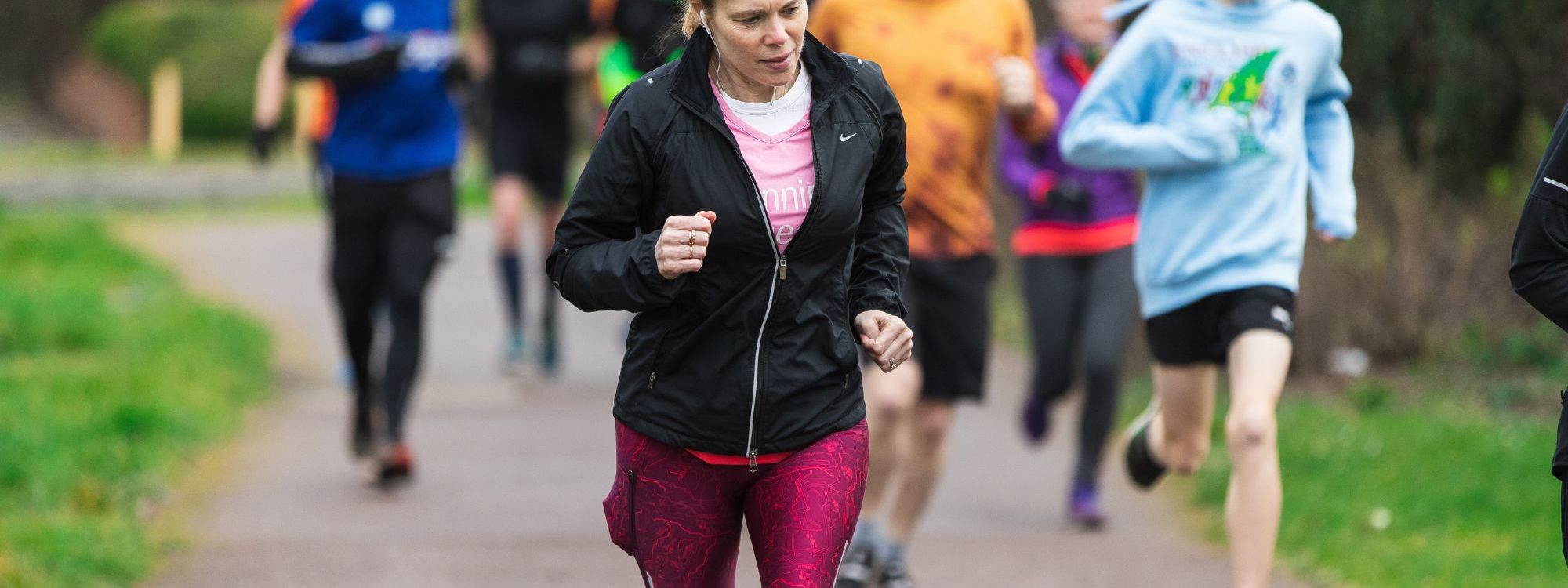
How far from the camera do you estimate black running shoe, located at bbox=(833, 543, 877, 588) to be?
5797 millimetres

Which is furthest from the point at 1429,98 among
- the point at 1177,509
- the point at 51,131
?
the point at 51,131

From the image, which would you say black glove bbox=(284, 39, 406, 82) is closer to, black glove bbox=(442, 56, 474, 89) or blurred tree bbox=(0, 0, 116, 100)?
black glove bbox=(442, 56, 474, 89)

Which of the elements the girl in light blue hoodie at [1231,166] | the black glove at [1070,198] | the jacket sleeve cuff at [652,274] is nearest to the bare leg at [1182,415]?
the girl in light blue hoodie at [1231,166]

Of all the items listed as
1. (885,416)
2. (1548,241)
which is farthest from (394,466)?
(1548,241)

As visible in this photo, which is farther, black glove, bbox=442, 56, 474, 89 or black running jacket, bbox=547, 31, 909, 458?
black glove, bbox=442, 56, 474, 89

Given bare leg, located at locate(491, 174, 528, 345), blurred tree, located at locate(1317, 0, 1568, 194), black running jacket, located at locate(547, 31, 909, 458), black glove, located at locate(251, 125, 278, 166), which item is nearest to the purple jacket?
blurred tree, located at locate(1317, 0, 1568, 194)

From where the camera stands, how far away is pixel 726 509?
149 inches

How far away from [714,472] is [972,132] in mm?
2403

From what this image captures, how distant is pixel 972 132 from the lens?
232 inches

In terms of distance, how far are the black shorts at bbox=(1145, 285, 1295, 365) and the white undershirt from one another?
182cm

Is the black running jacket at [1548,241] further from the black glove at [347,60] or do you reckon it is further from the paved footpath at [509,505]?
the black glove at [347,60]

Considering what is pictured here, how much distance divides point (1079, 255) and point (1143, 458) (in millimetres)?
1194

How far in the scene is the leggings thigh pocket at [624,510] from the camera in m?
3.77

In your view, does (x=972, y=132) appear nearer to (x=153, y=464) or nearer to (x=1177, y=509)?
(x=1177, y=509)
